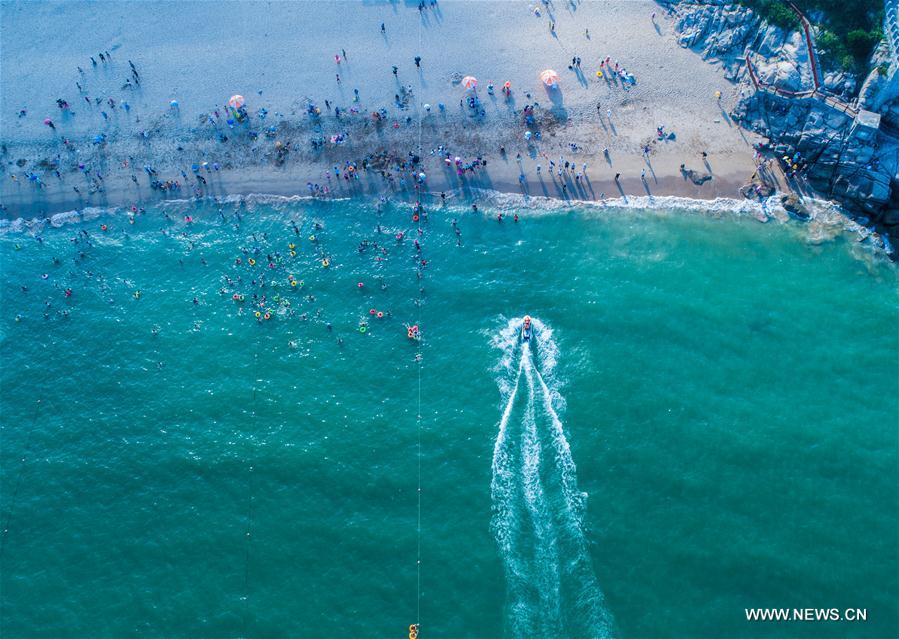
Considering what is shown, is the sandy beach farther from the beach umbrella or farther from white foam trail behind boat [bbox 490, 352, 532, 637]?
white foam trail behind boat [bbox 490, 352, 532, 637]

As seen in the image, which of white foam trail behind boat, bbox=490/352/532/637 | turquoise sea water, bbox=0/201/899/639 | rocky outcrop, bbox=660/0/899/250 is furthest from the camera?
rocky outcrop, bbox=660/0/899/250

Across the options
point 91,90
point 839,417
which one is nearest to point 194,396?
point 91,90

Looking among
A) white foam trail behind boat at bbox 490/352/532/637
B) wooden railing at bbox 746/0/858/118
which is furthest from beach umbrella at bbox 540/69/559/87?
white foam trail behind boat at bbox 490/352/532/637

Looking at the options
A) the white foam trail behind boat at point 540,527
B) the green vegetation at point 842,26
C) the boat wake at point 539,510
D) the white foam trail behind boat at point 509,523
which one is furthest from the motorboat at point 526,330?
the green vegetation at point 842,26

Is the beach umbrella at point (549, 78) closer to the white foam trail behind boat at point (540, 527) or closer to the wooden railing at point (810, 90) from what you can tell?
the wooden railing at point (810, 90)

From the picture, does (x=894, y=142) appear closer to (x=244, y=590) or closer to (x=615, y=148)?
(x=615, y=148)

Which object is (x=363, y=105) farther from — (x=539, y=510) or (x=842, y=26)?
(x=842, y=26)
